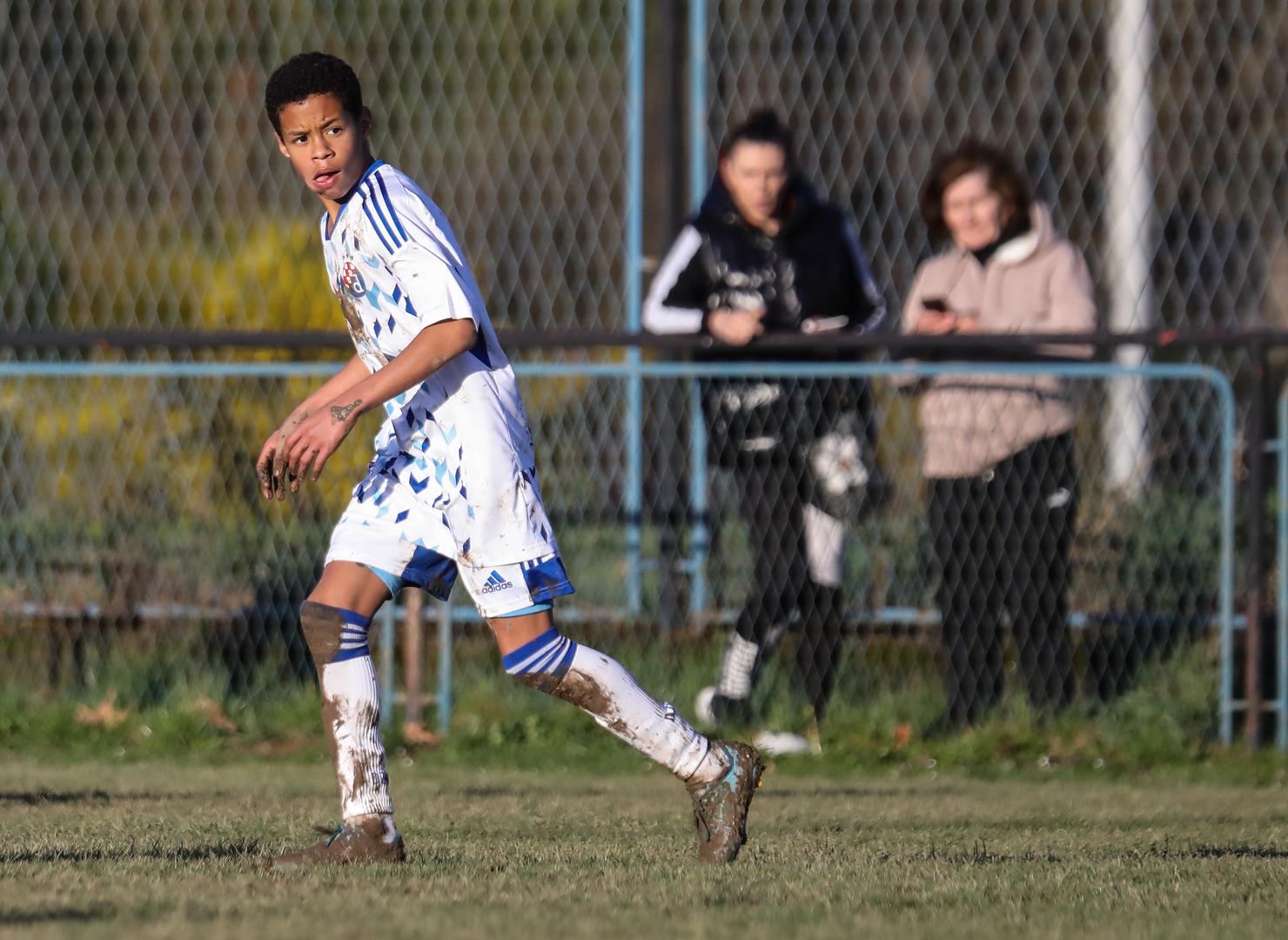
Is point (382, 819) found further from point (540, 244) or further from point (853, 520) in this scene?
point (540, 244)

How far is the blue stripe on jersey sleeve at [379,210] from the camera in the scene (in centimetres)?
450

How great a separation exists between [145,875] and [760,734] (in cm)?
361

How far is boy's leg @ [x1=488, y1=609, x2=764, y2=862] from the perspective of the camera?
462cm

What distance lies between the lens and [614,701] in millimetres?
4648

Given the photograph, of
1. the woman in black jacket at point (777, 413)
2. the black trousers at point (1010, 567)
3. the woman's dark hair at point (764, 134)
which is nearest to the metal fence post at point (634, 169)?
the woman in black jacket at point (777, 413)

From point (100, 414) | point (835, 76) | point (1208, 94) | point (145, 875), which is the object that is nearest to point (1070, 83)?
point (1208, 94)

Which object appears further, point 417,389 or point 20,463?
point 20,463

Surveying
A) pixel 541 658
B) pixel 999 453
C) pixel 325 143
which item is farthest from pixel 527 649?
pixel 999 453

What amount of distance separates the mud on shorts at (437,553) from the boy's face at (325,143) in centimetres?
71

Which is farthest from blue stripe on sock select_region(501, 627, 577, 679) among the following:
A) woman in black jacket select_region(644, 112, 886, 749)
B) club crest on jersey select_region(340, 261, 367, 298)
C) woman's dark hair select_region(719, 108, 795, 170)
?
woman's dark hair select_region(719, 108, 795, 170)

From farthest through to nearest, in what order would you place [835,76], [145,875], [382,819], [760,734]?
[835,76] < [760,734] < [382,819] < [145,875]

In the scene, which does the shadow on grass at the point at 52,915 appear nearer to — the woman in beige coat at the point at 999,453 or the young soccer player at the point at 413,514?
the young soccer player at the point at 413,514

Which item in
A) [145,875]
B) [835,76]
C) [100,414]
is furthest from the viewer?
[835,76]

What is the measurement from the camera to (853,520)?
24.8 ft
